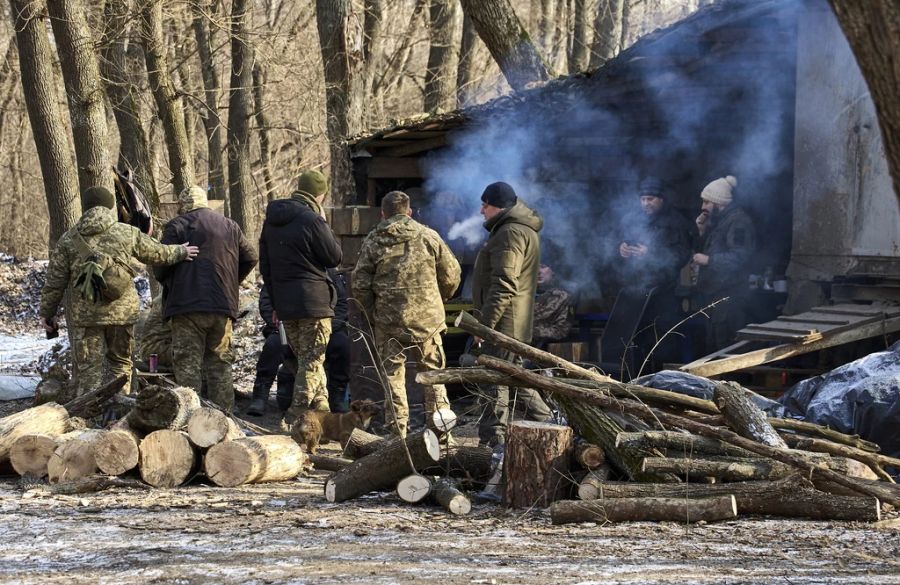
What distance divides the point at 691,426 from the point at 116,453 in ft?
12.3

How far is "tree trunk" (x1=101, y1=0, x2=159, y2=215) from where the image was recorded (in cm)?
1453

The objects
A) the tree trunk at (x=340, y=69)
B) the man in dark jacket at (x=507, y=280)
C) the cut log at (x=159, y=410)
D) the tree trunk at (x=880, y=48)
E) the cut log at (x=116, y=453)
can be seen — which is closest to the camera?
the tree trunk at (x=880, y=48)

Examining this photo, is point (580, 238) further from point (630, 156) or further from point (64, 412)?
point (64, 412)

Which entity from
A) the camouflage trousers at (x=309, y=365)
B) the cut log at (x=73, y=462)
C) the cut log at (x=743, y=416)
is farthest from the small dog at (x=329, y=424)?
the cut log at (x=743, y=416)

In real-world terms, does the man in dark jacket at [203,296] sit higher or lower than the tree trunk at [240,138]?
lower

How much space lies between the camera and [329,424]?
9.14 metres

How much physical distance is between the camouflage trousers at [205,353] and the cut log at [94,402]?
2.25 feet

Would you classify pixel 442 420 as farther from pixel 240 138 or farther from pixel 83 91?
pixel 240 138

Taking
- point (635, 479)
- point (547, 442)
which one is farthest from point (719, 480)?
point (547, 442)

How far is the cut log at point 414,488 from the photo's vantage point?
683cm

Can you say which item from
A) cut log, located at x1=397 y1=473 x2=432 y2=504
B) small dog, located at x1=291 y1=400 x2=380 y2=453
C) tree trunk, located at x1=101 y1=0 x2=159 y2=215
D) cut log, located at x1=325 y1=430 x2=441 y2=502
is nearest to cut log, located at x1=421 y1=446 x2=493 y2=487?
cut log, located at x1=325 y1=430 x2=441 y2=502

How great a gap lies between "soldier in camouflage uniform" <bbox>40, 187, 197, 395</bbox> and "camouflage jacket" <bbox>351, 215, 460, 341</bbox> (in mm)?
1605

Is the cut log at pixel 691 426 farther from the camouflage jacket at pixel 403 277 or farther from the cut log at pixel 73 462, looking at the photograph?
the cut log at pixel 73 462

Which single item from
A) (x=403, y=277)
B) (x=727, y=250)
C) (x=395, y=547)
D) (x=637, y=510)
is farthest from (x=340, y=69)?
(x=395, y=547)
